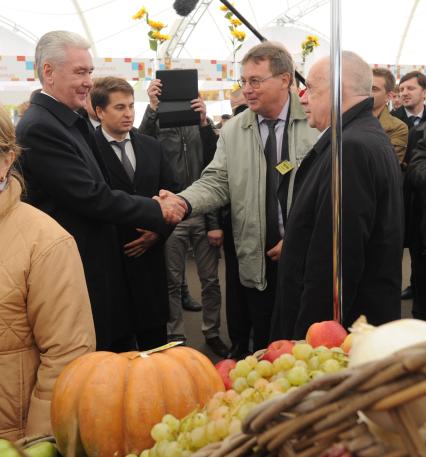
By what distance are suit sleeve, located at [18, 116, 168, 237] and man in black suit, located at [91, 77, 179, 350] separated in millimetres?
462

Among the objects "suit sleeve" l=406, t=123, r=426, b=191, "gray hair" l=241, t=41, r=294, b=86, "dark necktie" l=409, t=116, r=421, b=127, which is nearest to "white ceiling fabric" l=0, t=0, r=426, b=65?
"dark necktie" l=409, t=116, r=421, b=127

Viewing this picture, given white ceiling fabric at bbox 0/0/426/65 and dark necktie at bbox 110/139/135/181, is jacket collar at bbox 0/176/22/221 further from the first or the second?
white ceiling fabric at bbox 0/0/426/65

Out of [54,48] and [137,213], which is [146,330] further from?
[54,48]

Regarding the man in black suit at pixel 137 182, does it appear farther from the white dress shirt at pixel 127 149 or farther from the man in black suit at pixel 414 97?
the man in black suit at pixel 414 97

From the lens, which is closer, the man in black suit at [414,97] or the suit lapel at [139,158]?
the suit lapel at [139,158]

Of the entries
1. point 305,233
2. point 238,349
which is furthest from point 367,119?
point 238,349

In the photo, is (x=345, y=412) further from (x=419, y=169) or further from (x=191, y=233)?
(x=191, y=233)

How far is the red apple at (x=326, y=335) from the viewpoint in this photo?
3.54 feet

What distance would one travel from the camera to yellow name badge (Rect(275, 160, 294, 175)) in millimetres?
2562

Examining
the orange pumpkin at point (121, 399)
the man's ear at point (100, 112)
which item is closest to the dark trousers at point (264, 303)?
the man's ear at point (100, 112)

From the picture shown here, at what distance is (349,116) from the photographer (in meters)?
1.92

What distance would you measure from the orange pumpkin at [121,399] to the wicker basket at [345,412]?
1.16 ft

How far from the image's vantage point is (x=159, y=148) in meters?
3.06

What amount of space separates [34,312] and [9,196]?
10.8 inches
